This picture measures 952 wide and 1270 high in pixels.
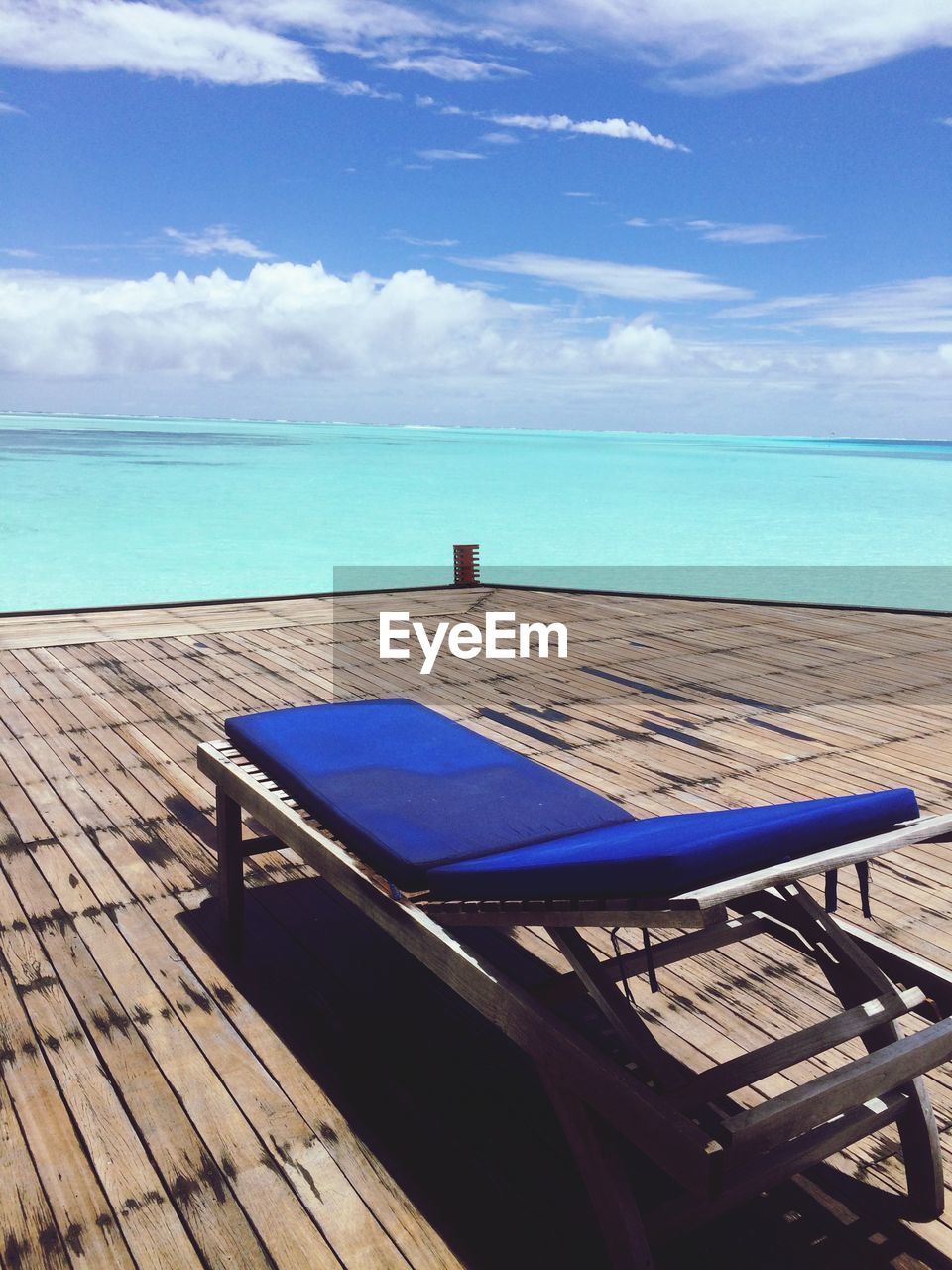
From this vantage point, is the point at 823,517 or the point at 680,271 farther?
the point at 680,271

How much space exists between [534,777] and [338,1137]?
84 centimetres

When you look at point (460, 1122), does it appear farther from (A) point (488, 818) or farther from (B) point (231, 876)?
(B) point (231, 876)

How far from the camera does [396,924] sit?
67.9 inches

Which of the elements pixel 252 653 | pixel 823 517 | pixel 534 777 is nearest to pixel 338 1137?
pixel 534 777

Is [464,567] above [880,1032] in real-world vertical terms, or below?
above

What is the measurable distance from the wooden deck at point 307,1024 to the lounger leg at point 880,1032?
5 cm


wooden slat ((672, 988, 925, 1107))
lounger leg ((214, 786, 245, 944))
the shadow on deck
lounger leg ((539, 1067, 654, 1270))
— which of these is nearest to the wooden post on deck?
the shadow on deck

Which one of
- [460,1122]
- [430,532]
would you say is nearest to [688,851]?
[460,1122]

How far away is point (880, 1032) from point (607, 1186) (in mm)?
631

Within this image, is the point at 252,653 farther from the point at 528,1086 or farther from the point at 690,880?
the point at 690,880

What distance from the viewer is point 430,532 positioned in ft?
115

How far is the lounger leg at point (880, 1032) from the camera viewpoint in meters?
1.54

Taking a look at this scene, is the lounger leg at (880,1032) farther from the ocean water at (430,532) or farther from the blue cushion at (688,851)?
the ocean water at (430,532)

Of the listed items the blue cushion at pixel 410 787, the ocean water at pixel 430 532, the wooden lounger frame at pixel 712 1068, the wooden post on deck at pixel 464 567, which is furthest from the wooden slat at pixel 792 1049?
the ocean water at pixel 430 532
